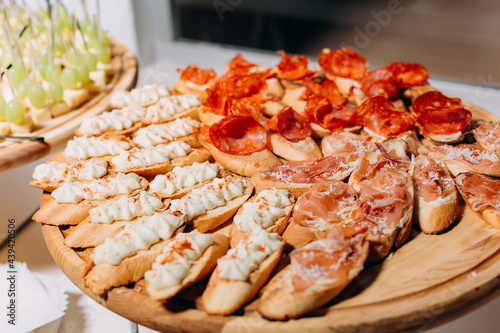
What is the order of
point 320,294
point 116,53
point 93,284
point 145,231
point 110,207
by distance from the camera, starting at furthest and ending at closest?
1. point 116,53
2. point 110,207
3. point 145,231
4. point 93,284
5. point 320,294

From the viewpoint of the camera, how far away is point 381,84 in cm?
230

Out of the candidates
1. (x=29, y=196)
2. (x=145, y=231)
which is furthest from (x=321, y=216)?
(x=29, y=196)

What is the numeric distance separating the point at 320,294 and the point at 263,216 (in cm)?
38

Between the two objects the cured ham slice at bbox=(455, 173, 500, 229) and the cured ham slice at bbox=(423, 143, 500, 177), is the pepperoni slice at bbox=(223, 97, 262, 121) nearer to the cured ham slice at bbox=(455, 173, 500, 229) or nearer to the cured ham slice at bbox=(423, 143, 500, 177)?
the cured ham slice at bbox=(423, 143, 500, 177)

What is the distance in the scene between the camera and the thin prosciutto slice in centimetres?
177

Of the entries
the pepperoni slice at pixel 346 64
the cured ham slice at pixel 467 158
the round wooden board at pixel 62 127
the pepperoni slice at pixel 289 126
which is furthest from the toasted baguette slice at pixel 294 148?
the round wooden board at pixel 62 127

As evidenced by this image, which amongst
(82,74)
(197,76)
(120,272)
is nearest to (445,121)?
(197,76)

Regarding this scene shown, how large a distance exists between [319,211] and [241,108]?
841 mm

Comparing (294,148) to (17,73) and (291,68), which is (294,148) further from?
(17,73)

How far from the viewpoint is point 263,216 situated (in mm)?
1523

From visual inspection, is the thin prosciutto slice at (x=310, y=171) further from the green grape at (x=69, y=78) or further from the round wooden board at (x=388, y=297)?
the green grape at (x=69, y=78)

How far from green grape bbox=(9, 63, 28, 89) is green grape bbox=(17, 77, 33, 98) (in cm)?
10

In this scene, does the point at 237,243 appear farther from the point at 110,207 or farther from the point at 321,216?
the point at 110,207

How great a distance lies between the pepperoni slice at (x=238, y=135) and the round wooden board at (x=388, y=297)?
0.76m
